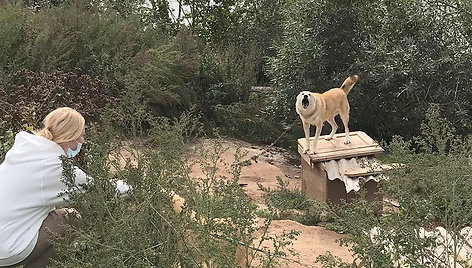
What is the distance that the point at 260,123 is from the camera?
10.7 m

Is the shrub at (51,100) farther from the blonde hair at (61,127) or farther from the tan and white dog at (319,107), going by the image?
the tan and white dog at (319,107)

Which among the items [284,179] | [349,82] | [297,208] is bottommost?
[284,179]

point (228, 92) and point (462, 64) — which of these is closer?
point (462, 64)

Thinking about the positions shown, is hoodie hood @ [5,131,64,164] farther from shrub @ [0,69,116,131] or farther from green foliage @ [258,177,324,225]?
green foliage @ [258,177,324,225]

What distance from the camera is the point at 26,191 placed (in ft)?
11.9

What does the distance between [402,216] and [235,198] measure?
736 millimetres

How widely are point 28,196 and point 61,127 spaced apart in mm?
444

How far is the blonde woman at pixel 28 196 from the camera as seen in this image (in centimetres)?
360

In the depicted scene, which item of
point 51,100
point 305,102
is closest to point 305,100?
point 305,102

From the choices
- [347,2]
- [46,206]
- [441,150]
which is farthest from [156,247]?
[347,2]

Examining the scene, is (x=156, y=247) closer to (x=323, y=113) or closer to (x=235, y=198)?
(x=235, y=198)


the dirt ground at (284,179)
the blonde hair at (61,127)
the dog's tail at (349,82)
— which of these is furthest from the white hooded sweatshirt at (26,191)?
the dog's tail at (349,82)

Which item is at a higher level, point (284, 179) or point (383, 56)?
point (383, 56)

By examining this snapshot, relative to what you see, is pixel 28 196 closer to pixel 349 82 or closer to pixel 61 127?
pixel 61 127
